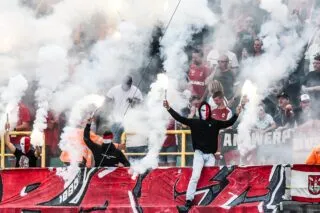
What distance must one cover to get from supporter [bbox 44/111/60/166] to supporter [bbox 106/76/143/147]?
4.59ft

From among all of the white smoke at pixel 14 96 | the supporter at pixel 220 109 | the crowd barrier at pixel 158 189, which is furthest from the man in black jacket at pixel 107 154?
the white smoke at pixel 14 96

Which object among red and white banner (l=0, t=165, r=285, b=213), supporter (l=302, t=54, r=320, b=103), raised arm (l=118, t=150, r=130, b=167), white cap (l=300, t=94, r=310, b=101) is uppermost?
supporter (l=302, t=54, r=320, b=103)

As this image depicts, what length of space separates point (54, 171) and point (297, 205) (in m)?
4.51

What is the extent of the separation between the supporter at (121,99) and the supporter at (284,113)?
293 centimetres

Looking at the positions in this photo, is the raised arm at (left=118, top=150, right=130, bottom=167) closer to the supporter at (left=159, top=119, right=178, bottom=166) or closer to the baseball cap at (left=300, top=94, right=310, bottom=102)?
the supporter at (left=159, top=119, right=178, bottom=166)

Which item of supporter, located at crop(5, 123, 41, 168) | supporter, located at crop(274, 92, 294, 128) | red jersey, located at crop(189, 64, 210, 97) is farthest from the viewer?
red jersey, located at crop(189, 64, 210, 97)

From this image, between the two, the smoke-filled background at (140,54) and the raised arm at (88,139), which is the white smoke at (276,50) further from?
the raised arm at (88,139)

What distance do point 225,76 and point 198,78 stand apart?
2.12ft

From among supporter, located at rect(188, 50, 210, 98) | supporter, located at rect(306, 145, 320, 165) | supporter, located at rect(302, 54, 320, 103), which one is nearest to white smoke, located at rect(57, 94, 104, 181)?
supporter, located at rect(188, 50, 210, 98)

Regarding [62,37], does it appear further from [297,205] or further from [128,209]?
[297,205]

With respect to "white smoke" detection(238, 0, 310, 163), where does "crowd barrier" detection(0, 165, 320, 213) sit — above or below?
below

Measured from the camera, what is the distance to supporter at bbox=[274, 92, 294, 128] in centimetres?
1783

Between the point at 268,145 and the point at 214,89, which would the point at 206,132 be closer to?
the point at 268,145

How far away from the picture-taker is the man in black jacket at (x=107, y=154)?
1748 centimetres
